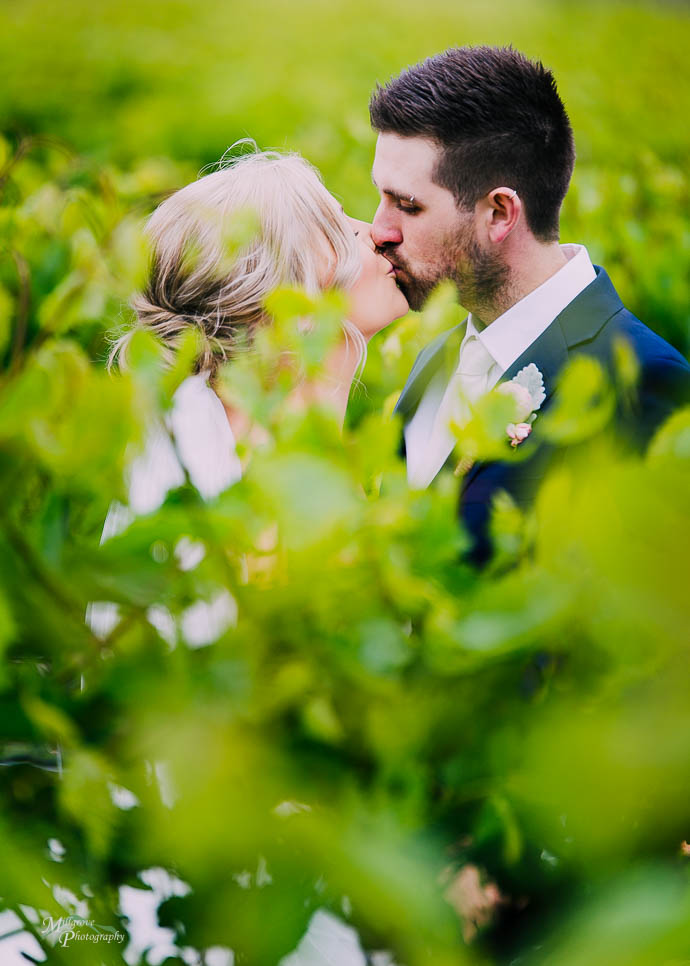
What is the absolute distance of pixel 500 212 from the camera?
1593 mm

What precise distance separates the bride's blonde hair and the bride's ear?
0.84 feet

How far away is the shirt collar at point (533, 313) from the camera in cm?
159

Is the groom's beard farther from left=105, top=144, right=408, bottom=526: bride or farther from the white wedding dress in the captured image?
the white wedding dress

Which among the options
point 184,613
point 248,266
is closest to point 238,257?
point 248,266

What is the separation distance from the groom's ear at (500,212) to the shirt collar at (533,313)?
122 mm

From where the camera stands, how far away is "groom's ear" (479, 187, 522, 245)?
1.57 meters

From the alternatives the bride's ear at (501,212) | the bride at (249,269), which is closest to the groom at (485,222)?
the bride's ear at (501,212)

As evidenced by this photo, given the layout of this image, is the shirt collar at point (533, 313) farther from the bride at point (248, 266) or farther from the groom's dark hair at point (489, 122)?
the bride at point (248, 266)

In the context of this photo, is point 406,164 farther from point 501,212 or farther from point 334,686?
point 334,686

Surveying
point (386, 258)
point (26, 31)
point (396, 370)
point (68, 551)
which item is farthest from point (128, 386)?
point (26, 31)

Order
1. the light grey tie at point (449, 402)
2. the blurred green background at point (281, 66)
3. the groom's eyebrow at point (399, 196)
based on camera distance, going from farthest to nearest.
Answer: the blurred green background at point (281, 66) < the groom's eyebrow at point (399, 196) < the light grey tie at point (449, 402)

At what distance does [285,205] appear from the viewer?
1516mm

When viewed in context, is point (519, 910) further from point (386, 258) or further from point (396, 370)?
point (386, 258)

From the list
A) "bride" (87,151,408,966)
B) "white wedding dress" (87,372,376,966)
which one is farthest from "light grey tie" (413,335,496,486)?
"white wedding dress" (87,372,376,966)
